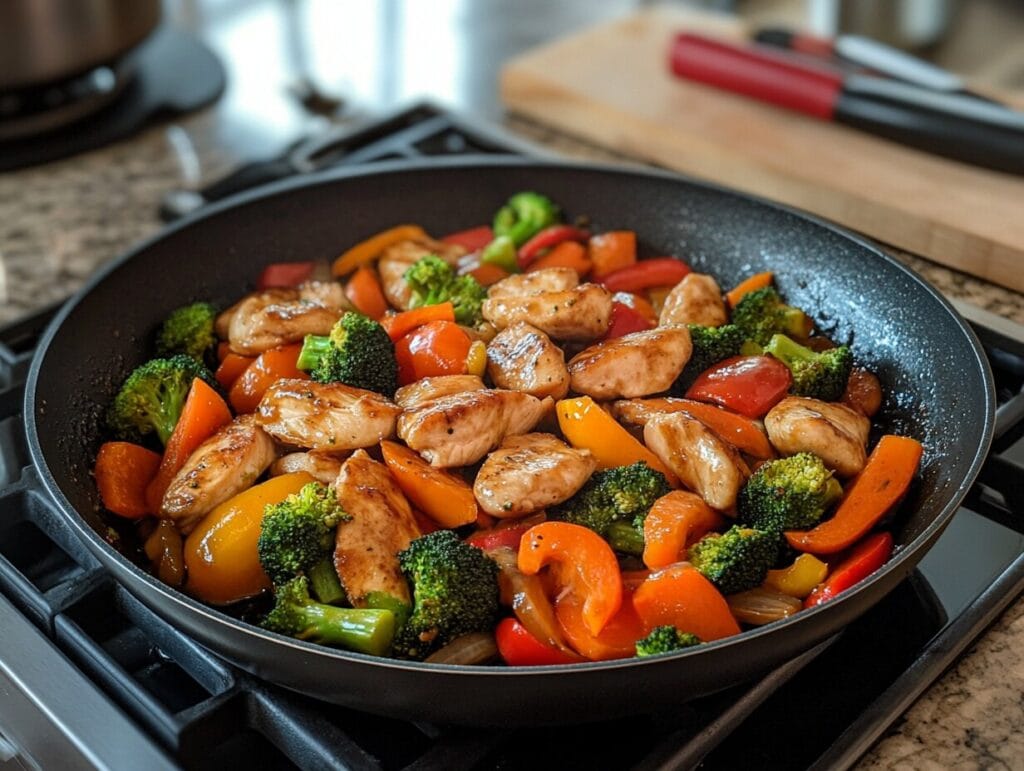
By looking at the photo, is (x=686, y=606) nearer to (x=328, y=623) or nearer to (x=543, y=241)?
(x=328, y=623)

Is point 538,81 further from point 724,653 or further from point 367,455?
point 724,653

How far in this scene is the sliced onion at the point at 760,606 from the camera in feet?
4.44

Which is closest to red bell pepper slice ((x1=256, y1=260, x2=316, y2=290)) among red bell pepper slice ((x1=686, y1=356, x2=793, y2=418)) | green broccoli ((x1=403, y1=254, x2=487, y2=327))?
green broccoli ((x1=403, y1=254, x2=487, y2=327))

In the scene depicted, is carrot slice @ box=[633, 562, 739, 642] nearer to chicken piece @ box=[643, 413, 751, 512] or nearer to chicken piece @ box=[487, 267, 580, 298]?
chicken piece @ box=[643, 413, 751, 512]

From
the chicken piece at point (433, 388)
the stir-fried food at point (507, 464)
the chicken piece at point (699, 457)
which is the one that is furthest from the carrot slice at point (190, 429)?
the chicken piece at point (699, 457)

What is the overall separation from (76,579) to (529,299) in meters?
0.71

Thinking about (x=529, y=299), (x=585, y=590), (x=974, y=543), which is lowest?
(x=974, y=543)

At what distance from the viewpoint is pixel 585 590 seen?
52.1 inches

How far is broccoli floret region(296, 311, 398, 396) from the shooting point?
1580mm

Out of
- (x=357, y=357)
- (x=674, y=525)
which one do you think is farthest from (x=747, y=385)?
(x=357, y=357)

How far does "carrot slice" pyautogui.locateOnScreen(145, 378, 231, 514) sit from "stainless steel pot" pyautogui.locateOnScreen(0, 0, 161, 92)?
109 cm

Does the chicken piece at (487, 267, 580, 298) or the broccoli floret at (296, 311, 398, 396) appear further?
the chicken piece at (487, 267, 580, 298)

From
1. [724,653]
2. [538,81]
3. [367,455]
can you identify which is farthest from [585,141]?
[724,653]

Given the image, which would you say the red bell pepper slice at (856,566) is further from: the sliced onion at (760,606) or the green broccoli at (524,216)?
the green broccoli at (524,216)
